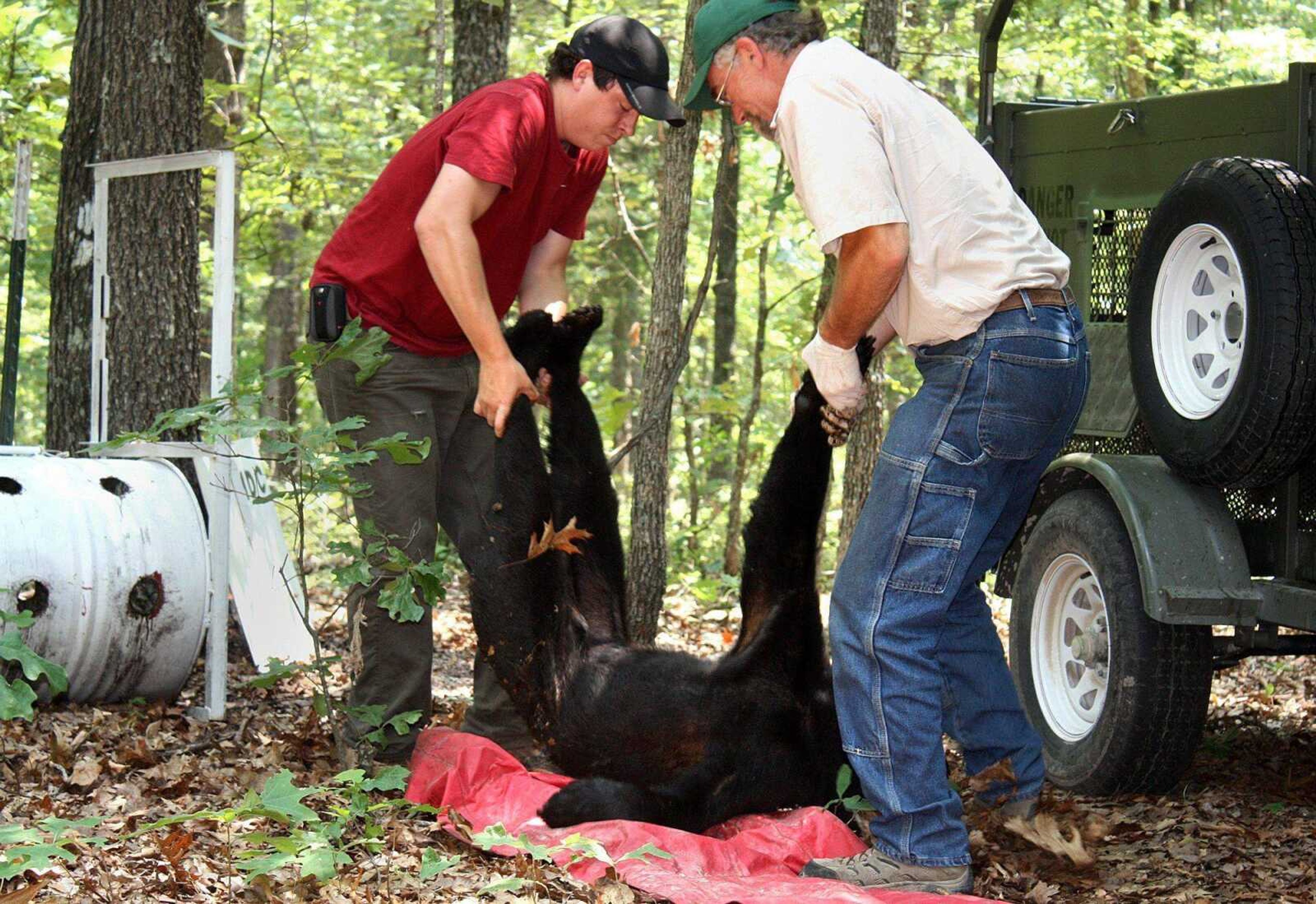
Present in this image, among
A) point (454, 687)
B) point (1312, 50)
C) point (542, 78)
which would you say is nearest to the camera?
point (542, 78)

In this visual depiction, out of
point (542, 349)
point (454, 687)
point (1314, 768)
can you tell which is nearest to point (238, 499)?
point (454, 687)

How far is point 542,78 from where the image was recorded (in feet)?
12.9

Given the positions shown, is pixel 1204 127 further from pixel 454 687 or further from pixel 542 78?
pixel 454 687

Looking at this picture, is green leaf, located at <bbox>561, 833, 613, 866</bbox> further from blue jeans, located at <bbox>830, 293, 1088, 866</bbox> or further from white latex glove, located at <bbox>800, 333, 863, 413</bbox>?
white latex glove, located at <bbox>800, 333, 863, 413</bbox>

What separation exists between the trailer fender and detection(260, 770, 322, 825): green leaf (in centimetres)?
214

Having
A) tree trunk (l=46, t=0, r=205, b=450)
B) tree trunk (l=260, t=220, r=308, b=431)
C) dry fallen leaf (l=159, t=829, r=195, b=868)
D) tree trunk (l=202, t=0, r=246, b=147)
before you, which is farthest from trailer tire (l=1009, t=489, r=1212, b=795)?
tree trunk (l=260, t=220, r=308, b=431)

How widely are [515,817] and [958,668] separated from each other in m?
1.27

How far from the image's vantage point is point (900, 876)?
309 centimetres

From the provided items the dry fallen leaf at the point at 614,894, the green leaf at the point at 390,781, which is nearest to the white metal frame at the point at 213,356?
the green leaf at the point at 390,781

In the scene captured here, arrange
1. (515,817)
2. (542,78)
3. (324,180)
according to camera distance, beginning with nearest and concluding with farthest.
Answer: (515,817) < (542,78) < (324,180)

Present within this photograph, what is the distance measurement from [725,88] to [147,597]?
2852 millimetres

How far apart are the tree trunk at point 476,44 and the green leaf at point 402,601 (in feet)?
14.4

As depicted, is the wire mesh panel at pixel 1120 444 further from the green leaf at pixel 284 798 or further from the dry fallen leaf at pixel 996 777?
the green leaf at pixel 284 798

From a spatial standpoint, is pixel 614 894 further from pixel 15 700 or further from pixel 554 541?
pixel 15 700
